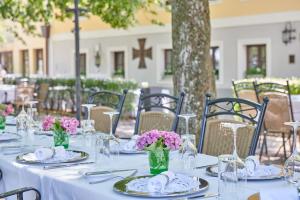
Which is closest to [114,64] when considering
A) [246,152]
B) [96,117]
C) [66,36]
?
[66,36]

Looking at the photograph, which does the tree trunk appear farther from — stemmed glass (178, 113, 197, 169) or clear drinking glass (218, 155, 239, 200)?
clear drinking glass (218, 155, 239, 200)

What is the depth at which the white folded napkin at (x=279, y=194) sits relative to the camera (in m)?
2.08

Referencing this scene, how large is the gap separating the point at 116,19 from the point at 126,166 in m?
7.52

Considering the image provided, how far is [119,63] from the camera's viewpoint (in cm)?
1736

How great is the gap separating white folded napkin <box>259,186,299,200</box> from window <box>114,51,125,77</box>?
14.9 meters

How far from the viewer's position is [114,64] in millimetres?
17406

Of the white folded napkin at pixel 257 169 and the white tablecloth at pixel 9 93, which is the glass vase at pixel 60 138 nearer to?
the white folded napkin at pixel 257 169

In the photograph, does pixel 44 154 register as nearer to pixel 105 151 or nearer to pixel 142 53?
pixel 105 151

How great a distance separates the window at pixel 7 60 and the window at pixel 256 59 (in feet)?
40.0

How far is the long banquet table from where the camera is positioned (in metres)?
2.47

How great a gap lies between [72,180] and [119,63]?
582 inches

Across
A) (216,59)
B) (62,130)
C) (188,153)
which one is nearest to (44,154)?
(62,130)

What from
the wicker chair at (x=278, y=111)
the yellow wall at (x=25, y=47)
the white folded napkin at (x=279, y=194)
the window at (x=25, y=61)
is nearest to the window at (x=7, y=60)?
the yellow wall at (x=25, y=47)

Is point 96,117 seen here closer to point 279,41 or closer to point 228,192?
point 228,192
